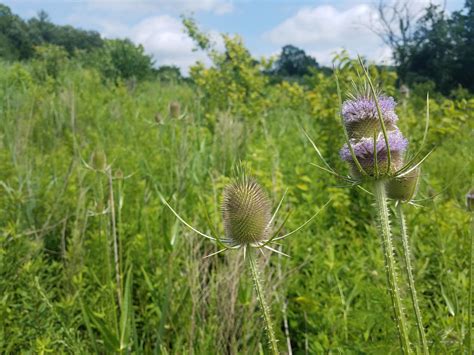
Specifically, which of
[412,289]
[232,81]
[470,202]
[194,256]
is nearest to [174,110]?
[194,256]

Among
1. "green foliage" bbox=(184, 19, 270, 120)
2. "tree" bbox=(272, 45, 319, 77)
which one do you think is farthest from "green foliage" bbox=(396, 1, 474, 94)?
"green foliage" bbox=(184, 19, 270, 120)

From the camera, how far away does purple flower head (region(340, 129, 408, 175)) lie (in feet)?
3.03

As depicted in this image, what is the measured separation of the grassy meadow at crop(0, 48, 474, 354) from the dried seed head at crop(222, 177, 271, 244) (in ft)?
0.35

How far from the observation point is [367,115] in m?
0.95

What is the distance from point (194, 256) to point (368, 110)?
1.08 metres

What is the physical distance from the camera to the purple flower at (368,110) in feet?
3.11

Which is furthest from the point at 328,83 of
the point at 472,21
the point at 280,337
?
the point at 472,21

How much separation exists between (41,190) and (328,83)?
10.0 feet

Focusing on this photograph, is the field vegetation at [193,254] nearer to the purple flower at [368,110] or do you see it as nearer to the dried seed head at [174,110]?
the dried seed head at [174,110]

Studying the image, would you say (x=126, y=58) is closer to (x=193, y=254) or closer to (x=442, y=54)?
(x=193, y=254)

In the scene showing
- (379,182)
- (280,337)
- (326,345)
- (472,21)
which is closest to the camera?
(379,182)

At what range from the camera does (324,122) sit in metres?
3.74

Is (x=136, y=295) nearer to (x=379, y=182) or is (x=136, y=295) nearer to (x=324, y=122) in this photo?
(x=379, y=182)

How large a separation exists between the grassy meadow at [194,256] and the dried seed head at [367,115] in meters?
0.12
